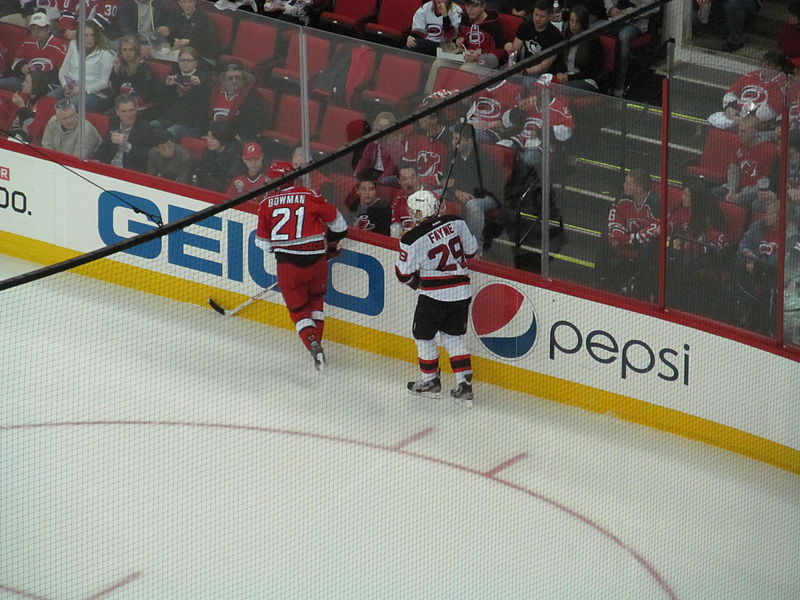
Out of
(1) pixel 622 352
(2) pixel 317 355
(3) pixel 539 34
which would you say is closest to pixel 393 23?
(3) pixel 539 34

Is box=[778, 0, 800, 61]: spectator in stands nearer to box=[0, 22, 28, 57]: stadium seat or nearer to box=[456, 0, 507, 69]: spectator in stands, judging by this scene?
box=[456, 0, 507, 69]: spectator in stands

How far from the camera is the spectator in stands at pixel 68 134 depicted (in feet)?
28.9

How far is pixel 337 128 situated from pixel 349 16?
180 cm

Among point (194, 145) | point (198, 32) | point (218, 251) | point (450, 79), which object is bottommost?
point (218, 251)

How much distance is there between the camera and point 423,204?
24.5 ft

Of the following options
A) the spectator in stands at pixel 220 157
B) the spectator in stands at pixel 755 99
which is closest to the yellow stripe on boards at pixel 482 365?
the spectator in stands at pixel 220 157

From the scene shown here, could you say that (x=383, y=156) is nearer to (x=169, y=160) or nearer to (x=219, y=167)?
(x=219, y=167)

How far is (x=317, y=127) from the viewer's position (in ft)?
26.3

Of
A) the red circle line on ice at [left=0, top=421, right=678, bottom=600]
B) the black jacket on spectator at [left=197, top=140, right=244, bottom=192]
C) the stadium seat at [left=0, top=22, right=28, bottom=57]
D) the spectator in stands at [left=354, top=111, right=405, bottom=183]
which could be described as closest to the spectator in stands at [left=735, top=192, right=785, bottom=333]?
the red circle line on ice at [left=0, top=421, right=678, bottom=600]

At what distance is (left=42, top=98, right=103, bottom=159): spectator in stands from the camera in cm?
882

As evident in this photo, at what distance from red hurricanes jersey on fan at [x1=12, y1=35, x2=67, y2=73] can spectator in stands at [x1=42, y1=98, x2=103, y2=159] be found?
0.25 m

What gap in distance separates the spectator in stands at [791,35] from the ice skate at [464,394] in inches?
99.6

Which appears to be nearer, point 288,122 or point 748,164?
point 748,164

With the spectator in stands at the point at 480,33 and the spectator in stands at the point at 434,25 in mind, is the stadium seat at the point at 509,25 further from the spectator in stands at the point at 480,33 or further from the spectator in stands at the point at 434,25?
the spectator in stands at the point at 434,25
